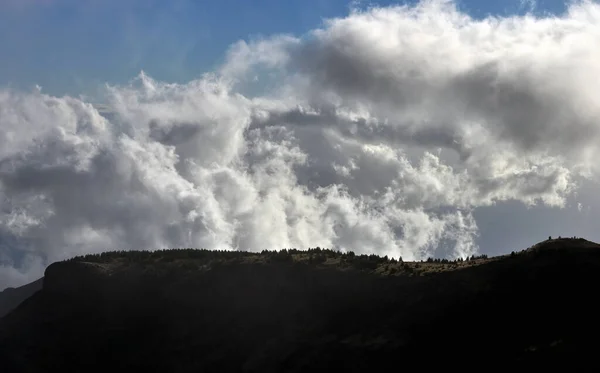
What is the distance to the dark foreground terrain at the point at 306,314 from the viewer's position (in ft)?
255

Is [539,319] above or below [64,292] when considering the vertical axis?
below

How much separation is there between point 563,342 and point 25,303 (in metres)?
108

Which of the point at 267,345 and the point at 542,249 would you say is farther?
the point at 267,345

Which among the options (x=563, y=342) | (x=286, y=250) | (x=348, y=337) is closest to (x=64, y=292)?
(x=286, y=250)

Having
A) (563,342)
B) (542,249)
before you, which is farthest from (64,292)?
(563,342)

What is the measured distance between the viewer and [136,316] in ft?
399

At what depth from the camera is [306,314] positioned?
10256 centimetres

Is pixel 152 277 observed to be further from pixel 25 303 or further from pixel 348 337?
pixel 348 337

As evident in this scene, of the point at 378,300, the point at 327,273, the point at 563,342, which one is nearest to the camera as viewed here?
the point at 563,342

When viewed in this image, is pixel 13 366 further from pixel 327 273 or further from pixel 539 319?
pixel 539 319

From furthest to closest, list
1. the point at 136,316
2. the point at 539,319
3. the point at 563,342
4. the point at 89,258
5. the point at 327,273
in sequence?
1. the point at 89,258
2. the point at 136,316
3. the point at 327,273
4. the point at 539,319
5. the point at 563,342

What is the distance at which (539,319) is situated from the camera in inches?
3066

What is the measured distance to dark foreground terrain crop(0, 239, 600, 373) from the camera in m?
77.9

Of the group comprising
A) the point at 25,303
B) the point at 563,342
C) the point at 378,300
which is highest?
the point at 25,303
